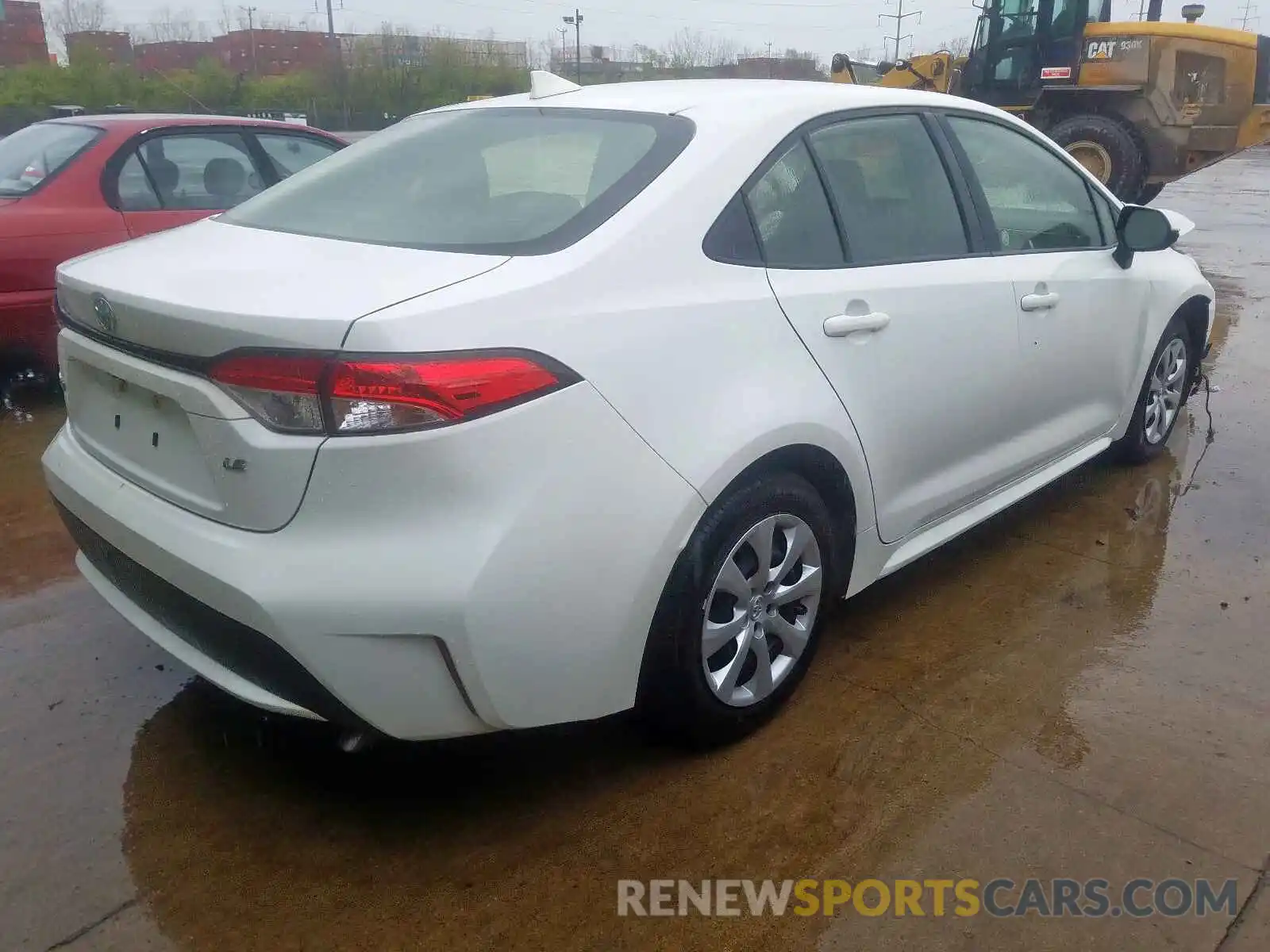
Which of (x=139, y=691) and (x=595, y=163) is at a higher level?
(x=595, y=163)

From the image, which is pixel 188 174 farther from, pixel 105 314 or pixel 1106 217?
pixel 1106 217

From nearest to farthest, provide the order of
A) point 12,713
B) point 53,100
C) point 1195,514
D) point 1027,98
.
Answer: point 12,713, point 1195,514, point 1027,98, point 53,100

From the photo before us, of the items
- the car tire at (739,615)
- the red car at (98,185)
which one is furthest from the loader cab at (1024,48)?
the car tire at (739,615)

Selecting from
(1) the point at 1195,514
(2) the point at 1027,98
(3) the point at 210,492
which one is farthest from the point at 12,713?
(2) the point at 1027,98

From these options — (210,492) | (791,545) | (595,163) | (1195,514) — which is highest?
(595,163)

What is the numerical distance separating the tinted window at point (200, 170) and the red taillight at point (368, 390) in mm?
4065

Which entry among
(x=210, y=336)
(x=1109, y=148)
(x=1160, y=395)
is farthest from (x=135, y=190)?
(x=1109, y=148)

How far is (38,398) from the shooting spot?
18.3 ft

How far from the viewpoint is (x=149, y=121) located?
5.53m

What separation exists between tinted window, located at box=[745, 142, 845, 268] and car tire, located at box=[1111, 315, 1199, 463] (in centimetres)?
217

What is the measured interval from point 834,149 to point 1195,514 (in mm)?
2313

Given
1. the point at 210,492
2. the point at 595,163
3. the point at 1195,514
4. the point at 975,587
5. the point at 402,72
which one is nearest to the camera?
the point at 210,492

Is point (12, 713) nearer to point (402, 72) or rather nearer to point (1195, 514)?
point (1195, 514)

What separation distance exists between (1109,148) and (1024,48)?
5.53 feet
